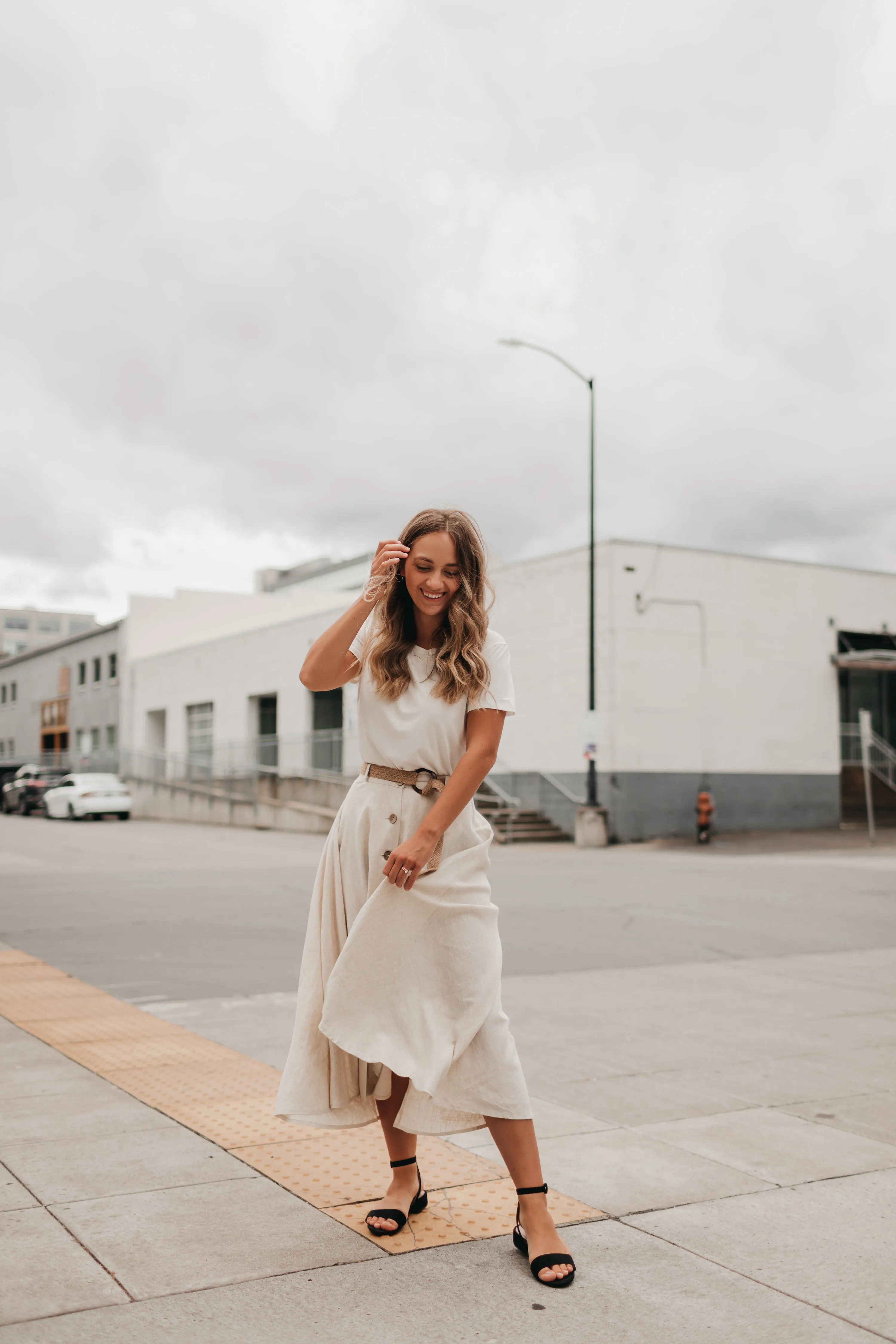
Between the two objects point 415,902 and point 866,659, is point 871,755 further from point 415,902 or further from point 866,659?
point 415,902

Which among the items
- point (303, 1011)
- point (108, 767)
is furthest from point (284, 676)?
point (303, 1011)

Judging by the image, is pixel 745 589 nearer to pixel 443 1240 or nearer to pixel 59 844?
pixel 59 844

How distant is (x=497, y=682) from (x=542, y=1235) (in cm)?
140

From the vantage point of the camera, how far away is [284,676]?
1446 inches

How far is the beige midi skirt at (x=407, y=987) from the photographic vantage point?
10.5 ft

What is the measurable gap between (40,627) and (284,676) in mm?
104816

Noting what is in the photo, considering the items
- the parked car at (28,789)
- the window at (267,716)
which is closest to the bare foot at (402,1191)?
the window at (267,716)

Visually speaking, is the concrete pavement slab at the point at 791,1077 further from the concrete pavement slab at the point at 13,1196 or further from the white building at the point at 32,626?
the white building at the point at 32,626

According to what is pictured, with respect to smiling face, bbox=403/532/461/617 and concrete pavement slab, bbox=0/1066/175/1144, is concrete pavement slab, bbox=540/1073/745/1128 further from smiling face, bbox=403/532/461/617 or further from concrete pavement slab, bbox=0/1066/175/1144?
smiling face, bbox=403/532/461/617

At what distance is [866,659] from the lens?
2817 cm

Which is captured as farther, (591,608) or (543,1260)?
(591,608)

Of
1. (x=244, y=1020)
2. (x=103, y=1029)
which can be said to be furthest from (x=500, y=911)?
(x=103, y=1029)

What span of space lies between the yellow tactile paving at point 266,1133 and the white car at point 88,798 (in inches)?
1135

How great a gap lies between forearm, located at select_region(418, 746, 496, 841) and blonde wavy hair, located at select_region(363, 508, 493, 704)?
0.60ft
